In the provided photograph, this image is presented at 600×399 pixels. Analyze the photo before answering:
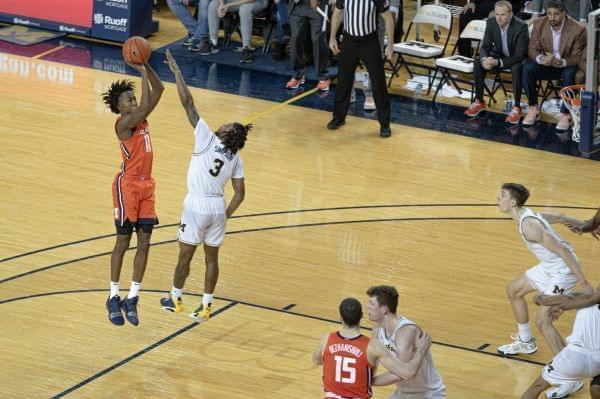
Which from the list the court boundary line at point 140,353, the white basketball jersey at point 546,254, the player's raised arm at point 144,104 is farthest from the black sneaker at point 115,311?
the white basketball jersey at point 546,254

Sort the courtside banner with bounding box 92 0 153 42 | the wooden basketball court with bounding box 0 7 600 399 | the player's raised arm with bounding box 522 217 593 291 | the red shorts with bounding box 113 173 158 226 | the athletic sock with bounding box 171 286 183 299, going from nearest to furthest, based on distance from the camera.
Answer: the player's raised arm with bounding box 522 217 593 291 → the red shorts with bounding box 113 173 158 226 → the wooden basketball court with bounding box 0 7 600 399 → the athletic sock with bounding box 171 286 183 299 → the courtside banner with bounding box 92 0 153 42

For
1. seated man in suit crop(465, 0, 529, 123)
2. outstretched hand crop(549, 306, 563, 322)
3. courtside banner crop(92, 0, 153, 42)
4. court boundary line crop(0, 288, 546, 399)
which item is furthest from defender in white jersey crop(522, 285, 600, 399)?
courtside banner crop(92, 0, 153, 42)

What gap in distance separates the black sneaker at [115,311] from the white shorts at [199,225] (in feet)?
2.52

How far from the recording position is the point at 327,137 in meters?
16.7

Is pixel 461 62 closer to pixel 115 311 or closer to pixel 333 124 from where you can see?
pixel 333 124

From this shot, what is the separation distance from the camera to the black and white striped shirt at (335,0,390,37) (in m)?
16.3

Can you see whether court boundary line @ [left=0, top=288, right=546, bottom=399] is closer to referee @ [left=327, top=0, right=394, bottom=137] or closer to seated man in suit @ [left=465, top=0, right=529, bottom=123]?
referee @ [left=327, top=0, right=394, bottom=137]

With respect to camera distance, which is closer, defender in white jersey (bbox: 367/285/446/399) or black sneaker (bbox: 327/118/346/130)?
defender in white jersey (bbox: 367/285/446/399)

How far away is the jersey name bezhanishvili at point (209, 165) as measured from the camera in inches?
414

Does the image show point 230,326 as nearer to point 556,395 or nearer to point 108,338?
point 108,338

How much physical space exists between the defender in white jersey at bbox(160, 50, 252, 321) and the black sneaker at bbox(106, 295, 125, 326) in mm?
414

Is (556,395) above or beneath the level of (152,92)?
beneath

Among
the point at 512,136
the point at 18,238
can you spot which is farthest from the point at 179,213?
the point at 512,136

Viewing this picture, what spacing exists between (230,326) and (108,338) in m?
1.11
